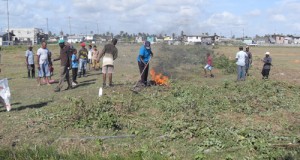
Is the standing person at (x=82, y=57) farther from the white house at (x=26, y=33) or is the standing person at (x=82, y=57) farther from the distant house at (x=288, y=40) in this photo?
the distant house at (x=288, y=40)

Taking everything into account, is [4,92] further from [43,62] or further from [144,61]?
[43,62]

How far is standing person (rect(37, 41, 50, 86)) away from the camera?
1552 cm

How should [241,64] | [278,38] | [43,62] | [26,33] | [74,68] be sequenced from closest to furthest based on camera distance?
[43,62]
[74,68]
[241,64]
[26,33]
[278,38]

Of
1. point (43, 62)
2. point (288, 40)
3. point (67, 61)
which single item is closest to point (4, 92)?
point (67, 61)

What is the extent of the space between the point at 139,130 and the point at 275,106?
450cm

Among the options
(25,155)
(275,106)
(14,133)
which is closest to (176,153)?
(25,155)

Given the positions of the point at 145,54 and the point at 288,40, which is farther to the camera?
the point at 288,40

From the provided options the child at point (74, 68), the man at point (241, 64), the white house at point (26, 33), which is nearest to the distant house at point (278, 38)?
the white house at point (26, 33)

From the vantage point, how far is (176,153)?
699 cm

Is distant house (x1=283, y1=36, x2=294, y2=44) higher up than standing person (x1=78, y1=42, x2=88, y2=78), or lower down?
higher up

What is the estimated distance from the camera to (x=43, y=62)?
15789 mm

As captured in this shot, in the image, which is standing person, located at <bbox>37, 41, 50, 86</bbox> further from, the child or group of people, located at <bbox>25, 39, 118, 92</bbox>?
the child

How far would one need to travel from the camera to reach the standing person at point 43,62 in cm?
1552

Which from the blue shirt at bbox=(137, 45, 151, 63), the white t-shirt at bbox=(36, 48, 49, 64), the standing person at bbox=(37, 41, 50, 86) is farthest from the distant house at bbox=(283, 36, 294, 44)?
the white t-shirt at bbox=(36, 48, 49, 64)
